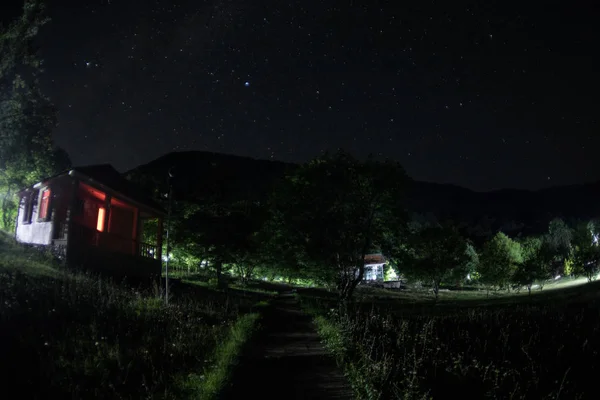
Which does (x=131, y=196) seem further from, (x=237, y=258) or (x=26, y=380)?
(x=26, y=380)

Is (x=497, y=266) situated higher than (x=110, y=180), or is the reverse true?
(x=110, y=180)

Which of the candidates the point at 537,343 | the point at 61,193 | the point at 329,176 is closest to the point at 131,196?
the point at 61,193

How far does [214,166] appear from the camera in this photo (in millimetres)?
34812

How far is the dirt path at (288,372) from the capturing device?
6.95m

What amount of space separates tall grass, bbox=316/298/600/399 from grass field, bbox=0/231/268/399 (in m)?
2.90

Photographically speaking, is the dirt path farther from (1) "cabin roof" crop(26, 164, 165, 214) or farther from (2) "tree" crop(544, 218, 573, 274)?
(2) "tree" crop(544, 218, 573, 274)

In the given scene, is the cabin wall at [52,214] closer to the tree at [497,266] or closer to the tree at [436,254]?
the tree at [436,254]

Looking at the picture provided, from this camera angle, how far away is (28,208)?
975 inches

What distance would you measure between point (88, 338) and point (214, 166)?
27.1m

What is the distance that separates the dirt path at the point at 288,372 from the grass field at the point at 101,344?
1.49ft

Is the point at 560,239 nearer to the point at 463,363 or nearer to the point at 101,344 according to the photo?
the point at 463,363

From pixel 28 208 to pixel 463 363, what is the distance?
26256 mm

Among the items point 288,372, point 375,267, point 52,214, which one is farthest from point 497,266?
point 288,372

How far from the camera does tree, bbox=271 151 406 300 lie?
79.4 feet
